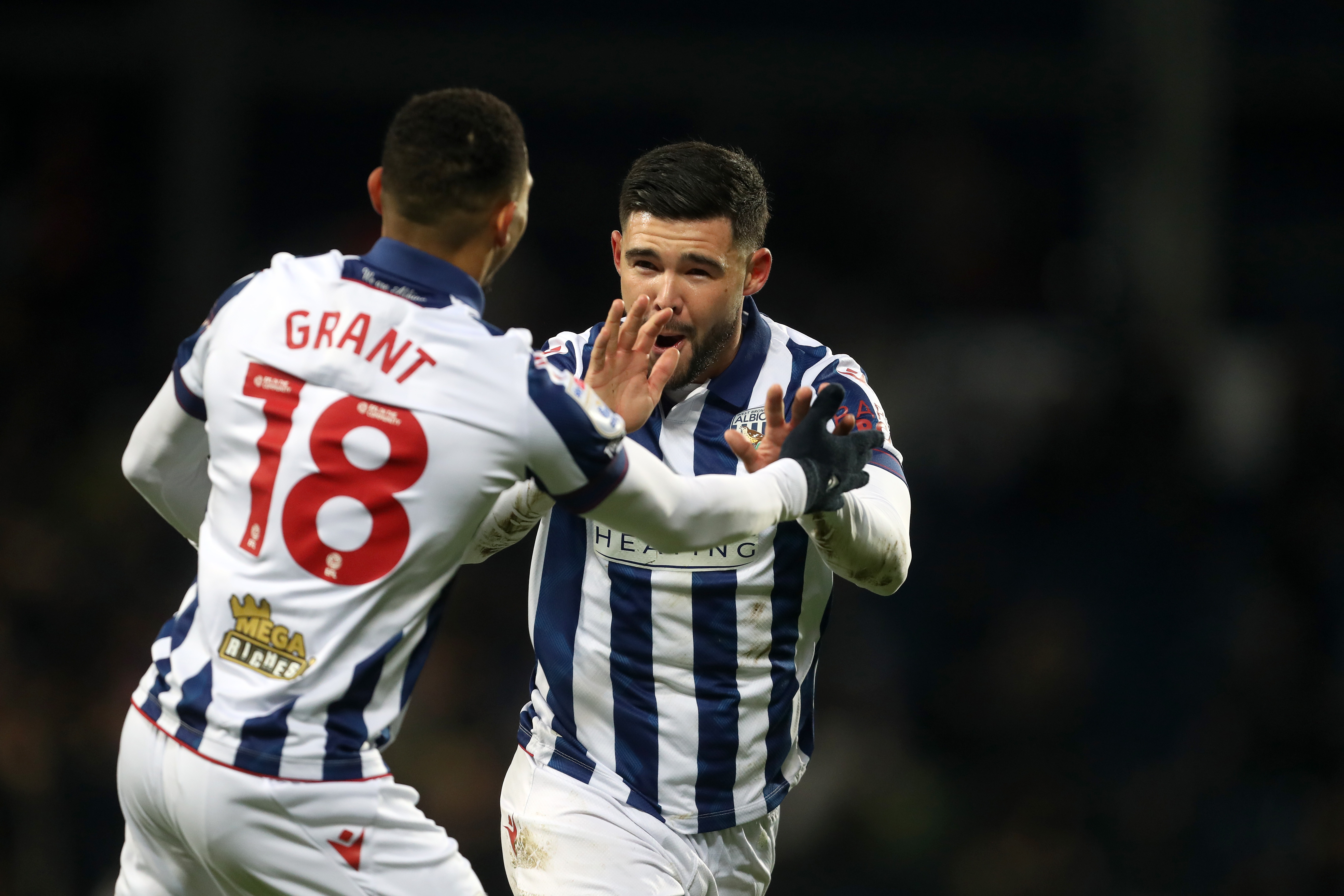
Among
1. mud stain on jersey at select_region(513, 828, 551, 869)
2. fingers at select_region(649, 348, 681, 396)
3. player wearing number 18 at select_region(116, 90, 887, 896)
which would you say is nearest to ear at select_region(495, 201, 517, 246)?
player wearing number 18 at select_region(116, 90, 887, 896)

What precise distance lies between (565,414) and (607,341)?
2.20 feet

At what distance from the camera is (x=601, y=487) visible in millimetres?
2863

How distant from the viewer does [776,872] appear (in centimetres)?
777

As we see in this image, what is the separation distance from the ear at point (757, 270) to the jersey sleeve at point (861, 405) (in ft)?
1.00

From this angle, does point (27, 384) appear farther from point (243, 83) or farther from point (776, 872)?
point (776, 872)

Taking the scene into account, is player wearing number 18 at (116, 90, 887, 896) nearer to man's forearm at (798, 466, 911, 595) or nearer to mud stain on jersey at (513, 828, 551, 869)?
man's forearm at (798, 466, 911, 595)

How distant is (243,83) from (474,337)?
345 inches

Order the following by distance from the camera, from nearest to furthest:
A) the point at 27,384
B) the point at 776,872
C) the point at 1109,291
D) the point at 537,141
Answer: the point at 776,872, the point at 27,384, the point at 1109,291, the point at 537,141

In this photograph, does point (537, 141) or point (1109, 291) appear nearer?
point (1109, 291)

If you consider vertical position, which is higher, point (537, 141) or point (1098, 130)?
point (1098, 130)

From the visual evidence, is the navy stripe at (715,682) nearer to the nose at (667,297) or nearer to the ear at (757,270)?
the nose at (667,297)

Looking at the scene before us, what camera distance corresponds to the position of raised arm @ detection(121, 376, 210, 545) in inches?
123

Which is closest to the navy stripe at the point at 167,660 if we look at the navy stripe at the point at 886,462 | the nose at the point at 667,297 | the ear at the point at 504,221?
the ear at the point at 504,221

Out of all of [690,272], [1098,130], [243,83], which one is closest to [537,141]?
[243,83]
